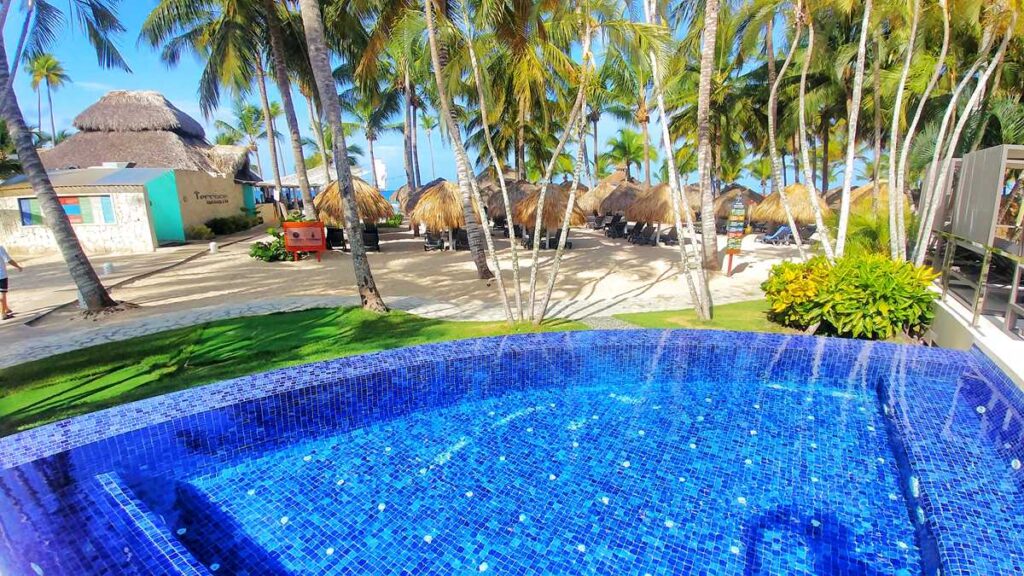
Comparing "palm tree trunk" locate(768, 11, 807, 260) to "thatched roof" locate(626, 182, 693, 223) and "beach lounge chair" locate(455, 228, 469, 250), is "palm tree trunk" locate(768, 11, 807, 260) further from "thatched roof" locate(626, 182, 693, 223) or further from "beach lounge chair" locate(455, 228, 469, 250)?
"beach lounge chair" locate(455, 228, 469, 250)

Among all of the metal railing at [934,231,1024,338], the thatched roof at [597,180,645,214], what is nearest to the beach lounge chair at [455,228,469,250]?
the thatched roof at [597,180,645,214]

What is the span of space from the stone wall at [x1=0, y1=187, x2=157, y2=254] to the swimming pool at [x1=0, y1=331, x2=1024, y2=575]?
1588 centimetres

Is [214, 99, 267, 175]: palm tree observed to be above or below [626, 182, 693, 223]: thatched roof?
above

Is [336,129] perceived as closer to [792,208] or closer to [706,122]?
[706,122]

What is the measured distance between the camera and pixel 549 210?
15930 millimetres

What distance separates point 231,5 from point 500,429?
1556cm

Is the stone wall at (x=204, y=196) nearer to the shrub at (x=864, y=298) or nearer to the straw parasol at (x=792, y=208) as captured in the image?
the shrub at (x=864, y=298)

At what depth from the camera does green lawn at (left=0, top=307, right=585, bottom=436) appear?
5.05m

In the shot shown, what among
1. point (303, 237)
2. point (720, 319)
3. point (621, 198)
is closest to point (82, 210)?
point (303, 237)

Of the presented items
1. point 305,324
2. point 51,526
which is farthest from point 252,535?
point 305,324

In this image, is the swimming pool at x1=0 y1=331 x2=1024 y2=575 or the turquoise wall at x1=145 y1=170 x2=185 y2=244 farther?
the turquoise wall at x1=145 y1=170 x2=185 y2=244

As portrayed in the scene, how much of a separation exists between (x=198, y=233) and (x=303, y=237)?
925 cm

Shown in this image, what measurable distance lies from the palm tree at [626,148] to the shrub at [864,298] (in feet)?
106

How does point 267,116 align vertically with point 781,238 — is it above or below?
above
